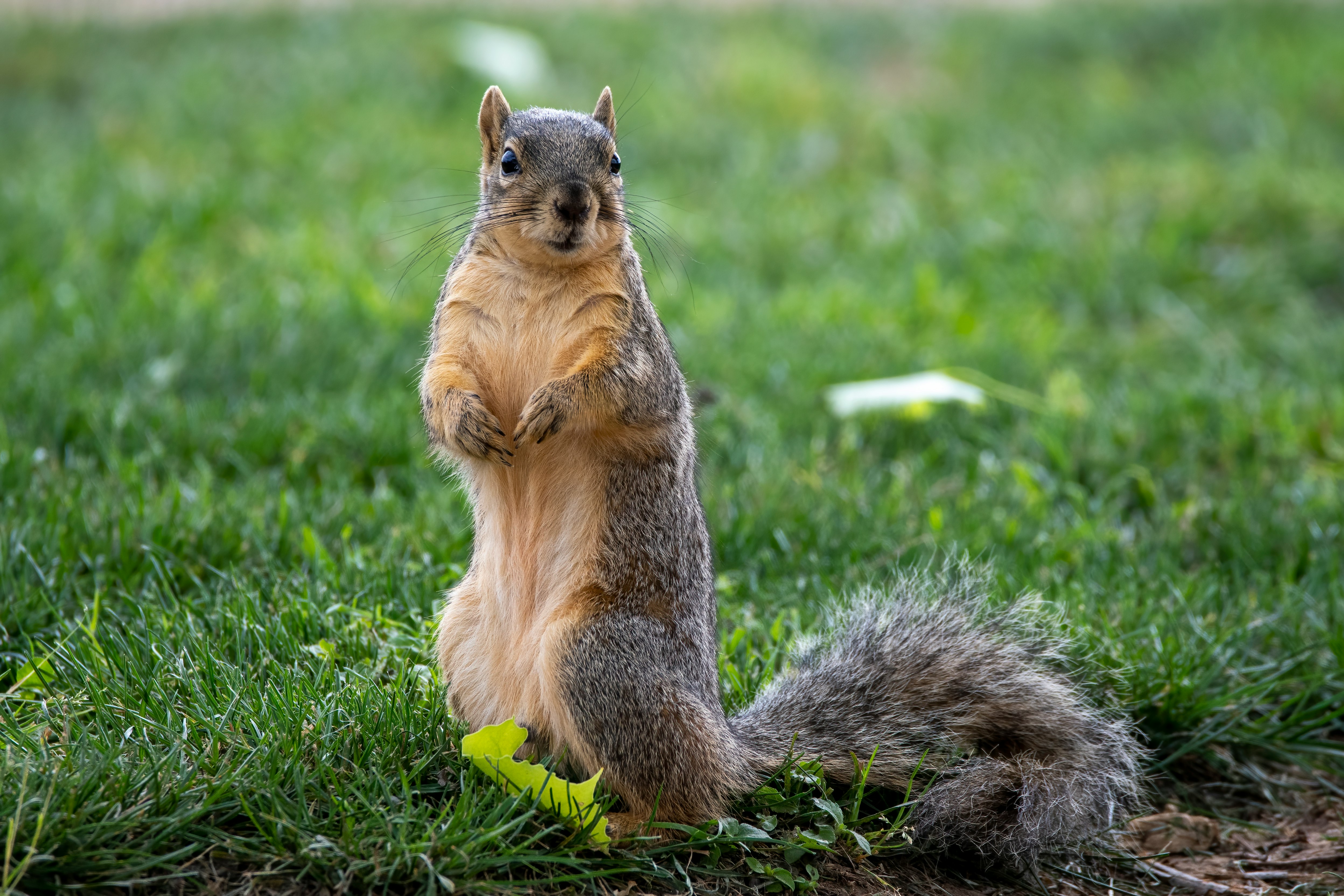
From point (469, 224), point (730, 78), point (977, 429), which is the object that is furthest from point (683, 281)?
point (469, 224)

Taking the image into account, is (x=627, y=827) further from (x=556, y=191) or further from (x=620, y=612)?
(x=556, y=191)

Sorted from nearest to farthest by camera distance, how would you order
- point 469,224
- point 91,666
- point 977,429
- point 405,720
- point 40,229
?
point 405,720, point 91,666, point 469,224, point 977,429, point 40,229

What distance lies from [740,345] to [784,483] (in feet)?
4.35

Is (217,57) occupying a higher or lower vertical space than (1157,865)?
higher

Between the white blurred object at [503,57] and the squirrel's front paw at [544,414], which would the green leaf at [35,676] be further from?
the white blurred object at [503,57]

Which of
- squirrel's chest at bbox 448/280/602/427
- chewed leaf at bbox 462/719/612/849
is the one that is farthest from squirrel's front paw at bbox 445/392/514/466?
chewed leaf at bbox 462/719/612/849

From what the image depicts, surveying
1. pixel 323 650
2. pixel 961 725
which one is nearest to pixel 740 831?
pixel 961 725

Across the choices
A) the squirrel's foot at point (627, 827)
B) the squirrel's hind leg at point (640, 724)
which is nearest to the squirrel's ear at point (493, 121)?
the squirrel's hind leg at point (640, 724)

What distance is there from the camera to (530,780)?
91.6 inches

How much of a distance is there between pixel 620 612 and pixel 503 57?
599 centimetres

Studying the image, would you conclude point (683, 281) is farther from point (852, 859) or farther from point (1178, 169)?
point (852, 859)

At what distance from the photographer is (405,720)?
253 centimetres

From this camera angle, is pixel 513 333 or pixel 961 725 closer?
pixel 513 333

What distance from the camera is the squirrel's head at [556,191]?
252 cm
